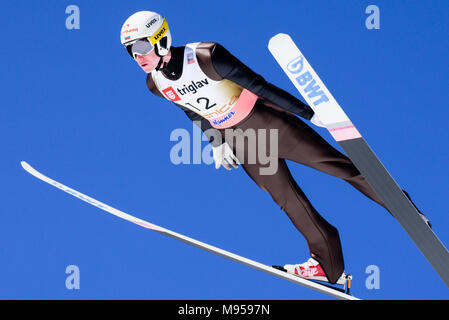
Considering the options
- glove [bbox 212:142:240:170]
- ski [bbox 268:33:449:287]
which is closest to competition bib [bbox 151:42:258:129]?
glove [bbox 212:142:240:170]

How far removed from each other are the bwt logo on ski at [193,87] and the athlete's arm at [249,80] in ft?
0.23

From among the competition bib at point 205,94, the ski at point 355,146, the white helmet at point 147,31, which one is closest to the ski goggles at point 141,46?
the white helmet at point 147,31

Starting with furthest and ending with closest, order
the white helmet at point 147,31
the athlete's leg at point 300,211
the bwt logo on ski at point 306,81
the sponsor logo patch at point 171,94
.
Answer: the athlete's leg at point 300,211 < the sponsor logo patch at point 171,94 < the white helmet at point 147,31 < the bwt logo on ski at point 306,81

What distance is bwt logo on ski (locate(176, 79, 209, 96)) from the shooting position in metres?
2.41

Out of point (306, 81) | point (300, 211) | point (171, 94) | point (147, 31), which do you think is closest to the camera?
point (306, 81)

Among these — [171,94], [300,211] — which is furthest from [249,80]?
[300,211]

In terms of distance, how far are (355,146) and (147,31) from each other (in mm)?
712

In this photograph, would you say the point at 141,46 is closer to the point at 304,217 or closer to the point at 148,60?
the point at 148,60

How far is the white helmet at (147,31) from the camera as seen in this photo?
91.7 inches

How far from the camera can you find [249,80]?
2.36m

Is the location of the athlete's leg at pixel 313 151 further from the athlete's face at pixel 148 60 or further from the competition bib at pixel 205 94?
the athlete's face at pixel 148 60

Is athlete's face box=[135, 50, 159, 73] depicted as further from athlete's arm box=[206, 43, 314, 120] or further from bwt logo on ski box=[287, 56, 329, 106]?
bwt logo on ski box=[287, 56, 329, 106]

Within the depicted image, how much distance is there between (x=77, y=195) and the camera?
2877mm

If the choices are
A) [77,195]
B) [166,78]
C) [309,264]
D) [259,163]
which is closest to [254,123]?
[259,163]
